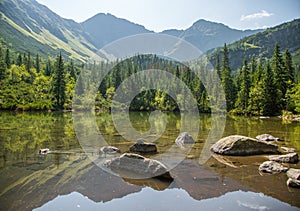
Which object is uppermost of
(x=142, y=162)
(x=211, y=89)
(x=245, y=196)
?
(x=211, y=89)

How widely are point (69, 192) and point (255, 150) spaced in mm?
10610

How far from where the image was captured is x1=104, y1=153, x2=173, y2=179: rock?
1129cm

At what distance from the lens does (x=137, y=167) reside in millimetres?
11820

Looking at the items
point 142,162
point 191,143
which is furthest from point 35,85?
point 142,162

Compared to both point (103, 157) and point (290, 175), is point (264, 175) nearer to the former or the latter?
point (290, 175)

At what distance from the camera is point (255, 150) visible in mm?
15930

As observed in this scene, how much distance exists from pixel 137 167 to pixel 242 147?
678cm

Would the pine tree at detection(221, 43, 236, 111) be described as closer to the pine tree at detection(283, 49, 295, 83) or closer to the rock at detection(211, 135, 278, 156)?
the pine tree at detection(283, 49, 295, 83)

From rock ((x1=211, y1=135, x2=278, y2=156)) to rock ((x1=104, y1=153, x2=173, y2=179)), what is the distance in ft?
18.3

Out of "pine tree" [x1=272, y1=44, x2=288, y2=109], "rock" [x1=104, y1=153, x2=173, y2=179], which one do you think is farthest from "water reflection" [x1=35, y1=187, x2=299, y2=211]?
"pine tree" [x1=272, y1=44, x2=288, y2=109]

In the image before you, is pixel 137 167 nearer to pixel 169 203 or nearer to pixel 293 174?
pixel 169 203

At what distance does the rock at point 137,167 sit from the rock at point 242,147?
18.3 ft

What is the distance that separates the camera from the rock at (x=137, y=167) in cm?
1129

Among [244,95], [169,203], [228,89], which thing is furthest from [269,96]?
[169,203]
